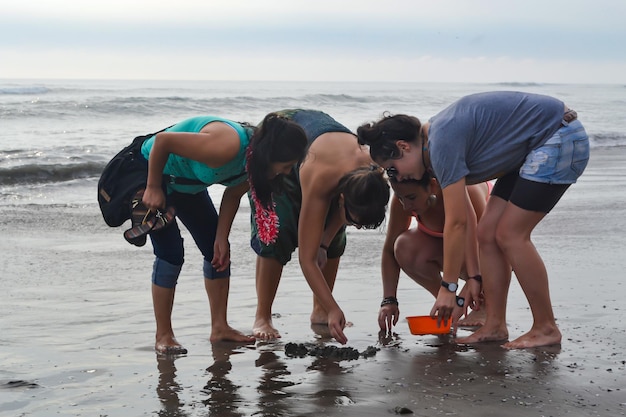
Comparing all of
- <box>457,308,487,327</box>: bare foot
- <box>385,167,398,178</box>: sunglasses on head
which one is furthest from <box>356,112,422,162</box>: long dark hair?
<box>457,308,487,327</box>: bare foot

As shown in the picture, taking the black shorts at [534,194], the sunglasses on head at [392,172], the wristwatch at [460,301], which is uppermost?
the sunglasses on head at [392,172]

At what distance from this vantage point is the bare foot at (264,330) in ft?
13.5

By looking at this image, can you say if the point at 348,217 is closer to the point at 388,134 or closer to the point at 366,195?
the point at 366,195

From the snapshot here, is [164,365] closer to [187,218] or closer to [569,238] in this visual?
[187,218]

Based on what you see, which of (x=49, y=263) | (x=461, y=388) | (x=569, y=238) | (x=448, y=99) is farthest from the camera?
(x=448, y=99)

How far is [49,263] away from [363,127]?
302cm

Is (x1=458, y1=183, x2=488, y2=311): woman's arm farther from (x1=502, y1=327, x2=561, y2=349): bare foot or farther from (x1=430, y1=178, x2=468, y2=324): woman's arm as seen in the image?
(x1=430, y1=178, x2=468, y2=324): woman's arm

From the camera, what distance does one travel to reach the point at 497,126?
3730mm

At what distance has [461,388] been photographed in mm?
3168

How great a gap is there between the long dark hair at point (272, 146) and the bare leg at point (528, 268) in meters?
0.96

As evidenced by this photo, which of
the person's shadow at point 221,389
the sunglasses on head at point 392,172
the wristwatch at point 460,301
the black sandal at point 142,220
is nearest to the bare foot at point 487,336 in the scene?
the wristwatch at point 460,301

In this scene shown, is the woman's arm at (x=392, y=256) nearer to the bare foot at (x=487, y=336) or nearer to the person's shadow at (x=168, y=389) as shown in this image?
the bare foot at (x=487, y=336)

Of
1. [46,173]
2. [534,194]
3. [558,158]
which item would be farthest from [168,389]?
[46,173]

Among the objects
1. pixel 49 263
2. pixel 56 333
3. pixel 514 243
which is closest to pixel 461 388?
pixel 514 243
